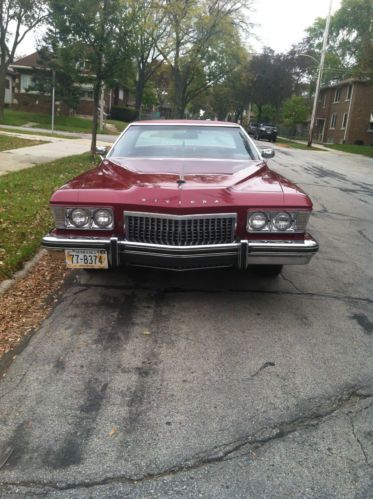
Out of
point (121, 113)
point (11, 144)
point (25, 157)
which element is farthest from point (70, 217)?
point (121, 113)

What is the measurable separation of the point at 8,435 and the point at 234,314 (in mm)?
2072

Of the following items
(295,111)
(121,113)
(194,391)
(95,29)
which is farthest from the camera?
(121,113)

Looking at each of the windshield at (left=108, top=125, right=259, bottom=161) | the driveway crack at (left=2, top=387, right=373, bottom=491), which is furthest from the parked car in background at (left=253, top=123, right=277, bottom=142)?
the driveway crack at (left=2, top=387, right=373, bottom=491)

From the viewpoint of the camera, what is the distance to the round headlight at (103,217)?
3814mm

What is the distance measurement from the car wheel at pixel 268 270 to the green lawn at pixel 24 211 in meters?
2.36

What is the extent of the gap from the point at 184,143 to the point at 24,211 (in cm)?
274

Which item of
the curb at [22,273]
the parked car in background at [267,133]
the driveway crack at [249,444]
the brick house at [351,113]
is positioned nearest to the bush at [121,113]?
the parked car in background at [267,133]

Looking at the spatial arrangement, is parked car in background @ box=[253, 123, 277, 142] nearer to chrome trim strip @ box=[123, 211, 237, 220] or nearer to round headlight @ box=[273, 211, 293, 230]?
round headlight @ box=[273, 211, 293, 230]

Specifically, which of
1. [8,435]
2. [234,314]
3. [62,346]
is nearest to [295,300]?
[234,314]

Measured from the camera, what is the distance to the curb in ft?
14.7

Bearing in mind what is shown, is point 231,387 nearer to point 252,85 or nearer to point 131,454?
point 131,454

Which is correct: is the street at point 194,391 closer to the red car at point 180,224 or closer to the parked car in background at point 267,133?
the red car at point 180,224

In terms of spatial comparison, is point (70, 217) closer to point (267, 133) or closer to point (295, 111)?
point (267, 133)

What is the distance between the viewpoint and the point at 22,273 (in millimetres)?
4875
